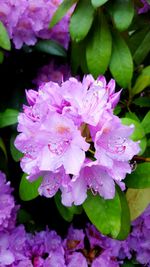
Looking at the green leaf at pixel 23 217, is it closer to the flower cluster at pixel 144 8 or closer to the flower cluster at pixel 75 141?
the flower cluster at pixel 75 141

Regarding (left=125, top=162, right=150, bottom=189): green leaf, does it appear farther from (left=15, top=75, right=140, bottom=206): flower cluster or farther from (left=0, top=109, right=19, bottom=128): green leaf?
(left=0, top=109, right=19, bottom=128): green leaf

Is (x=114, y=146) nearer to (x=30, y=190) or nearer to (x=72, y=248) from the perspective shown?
(x=30, y=190)

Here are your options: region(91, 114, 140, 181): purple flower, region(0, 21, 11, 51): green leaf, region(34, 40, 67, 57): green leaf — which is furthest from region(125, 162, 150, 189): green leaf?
region(34, 40, 67, 57): green leaf

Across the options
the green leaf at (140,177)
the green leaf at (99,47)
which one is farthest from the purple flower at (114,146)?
the green leaf at (99,47)

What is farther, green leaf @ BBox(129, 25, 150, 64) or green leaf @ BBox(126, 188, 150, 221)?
green leaf @ BBox(129, 25, 150, 64)

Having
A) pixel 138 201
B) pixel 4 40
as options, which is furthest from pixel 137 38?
pixel 138 201

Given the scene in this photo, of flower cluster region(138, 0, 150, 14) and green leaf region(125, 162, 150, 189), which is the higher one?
flower cluster region(138, 0, 150, 14)
